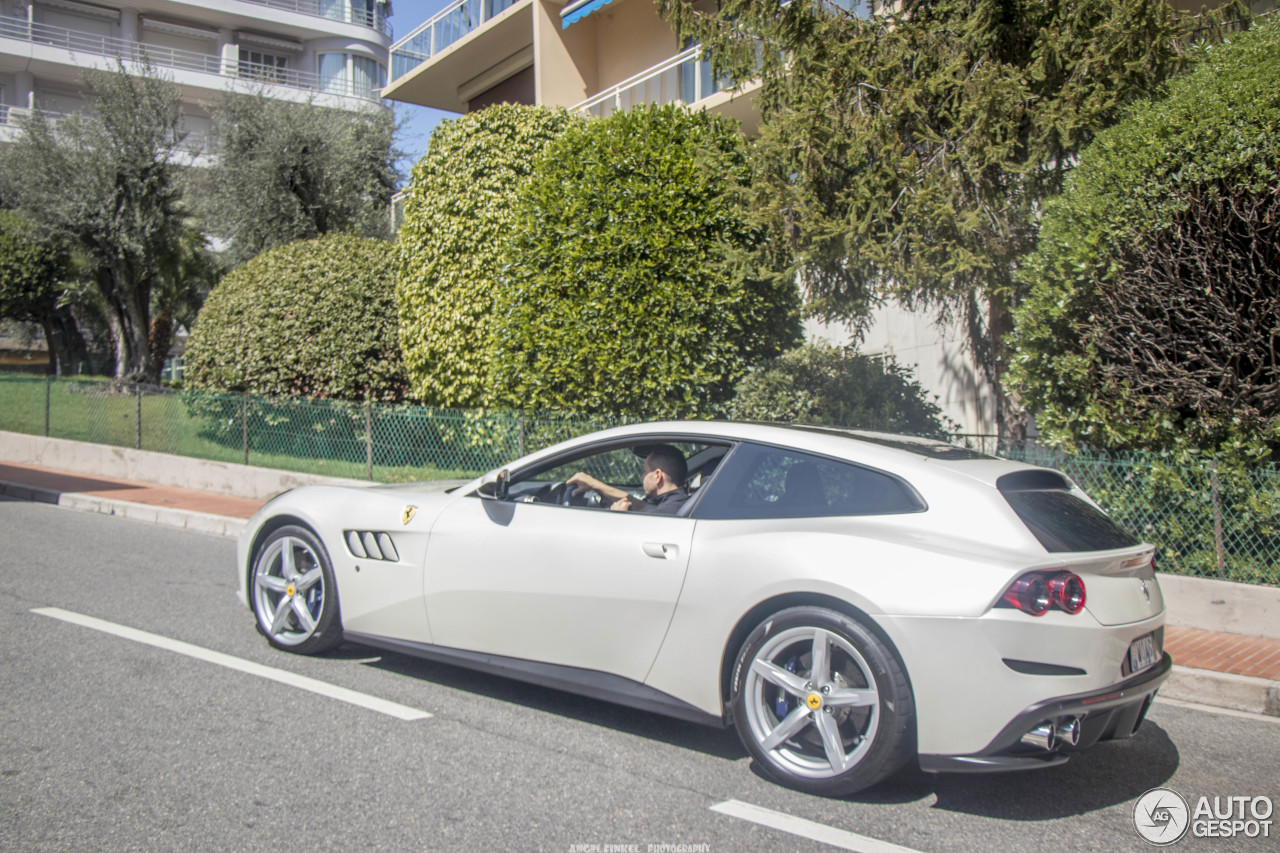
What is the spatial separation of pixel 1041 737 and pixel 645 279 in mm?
6744

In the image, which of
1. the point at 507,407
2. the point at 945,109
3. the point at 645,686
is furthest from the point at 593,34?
the point at 645,686

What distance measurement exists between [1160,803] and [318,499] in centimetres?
437

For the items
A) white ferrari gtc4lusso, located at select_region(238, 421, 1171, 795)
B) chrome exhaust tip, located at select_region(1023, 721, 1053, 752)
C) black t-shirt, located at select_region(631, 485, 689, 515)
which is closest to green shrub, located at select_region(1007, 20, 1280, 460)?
white ferrari gtc4lusso, located at select_region(238, 421, 1171, 795)

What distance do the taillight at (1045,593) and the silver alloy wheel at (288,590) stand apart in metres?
3.64

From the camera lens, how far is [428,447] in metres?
11.3

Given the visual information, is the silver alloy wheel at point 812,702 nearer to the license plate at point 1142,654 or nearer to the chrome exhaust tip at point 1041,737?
the chrome exhaust tip at point 1041,737

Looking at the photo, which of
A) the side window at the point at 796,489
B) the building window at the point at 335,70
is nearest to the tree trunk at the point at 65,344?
the building window at the point at 335,70

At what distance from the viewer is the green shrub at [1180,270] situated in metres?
6.06

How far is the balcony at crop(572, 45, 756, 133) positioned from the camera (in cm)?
1552

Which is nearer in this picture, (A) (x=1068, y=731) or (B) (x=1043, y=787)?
(A) (x=1068, y=731)

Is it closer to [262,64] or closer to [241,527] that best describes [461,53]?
[241,527]

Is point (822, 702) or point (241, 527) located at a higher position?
point (822, 702)

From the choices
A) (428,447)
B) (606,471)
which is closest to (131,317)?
(428,447)

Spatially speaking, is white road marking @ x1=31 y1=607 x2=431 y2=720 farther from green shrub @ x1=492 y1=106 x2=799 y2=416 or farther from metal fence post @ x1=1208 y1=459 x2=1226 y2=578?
metal fence post @ x1=1208 y1=459 x2=1226 y2=578
